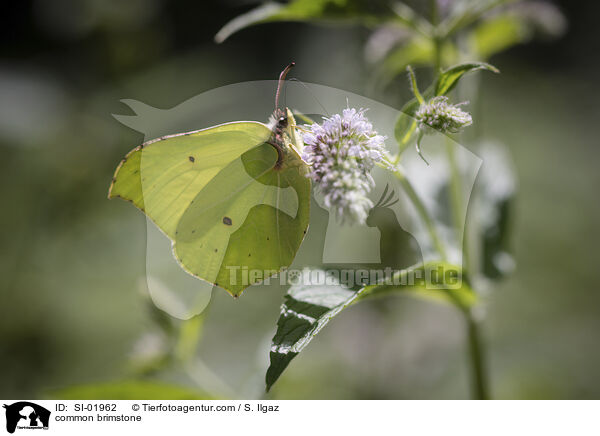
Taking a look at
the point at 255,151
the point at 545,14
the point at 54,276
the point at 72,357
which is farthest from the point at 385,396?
the point at 54,276

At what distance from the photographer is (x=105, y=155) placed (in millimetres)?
3078

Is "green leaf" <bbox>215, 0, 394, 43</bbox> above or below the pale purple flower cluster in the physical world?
above

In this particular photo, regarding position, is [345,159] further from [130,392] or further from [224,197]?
[130,392]

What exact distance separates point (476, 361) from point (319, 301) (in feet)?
2.09

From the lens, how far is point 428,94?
0.97m

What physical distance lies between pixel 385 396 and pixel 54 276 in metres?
2.06

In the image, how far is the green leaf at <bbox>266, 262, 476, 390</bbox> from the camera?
88 cm

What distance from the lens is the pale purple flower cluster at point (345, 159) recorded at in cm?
84
